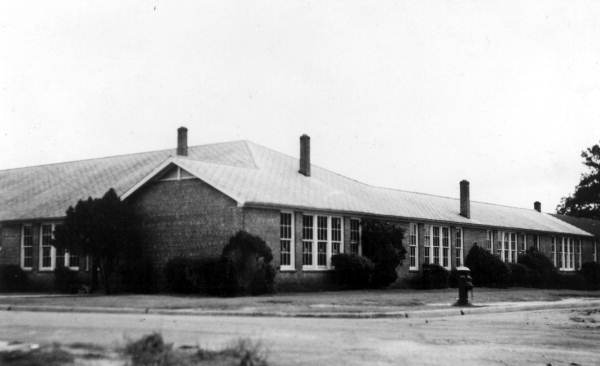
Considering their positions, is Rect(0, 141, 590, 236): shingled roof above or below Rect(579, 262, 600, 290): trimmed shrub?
above

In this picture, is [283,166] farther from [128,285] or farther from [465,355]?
[465,355]

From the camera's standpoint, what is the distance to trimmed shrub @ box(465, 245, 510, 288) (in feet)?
136

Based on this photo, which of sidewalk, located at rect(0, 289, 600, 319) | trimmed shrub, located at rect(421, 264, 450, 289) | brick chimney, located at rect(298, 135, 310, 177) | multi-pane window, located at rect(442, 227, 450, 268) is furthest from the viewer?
multi-pane window, located at rect(442, 227, 450, 268)

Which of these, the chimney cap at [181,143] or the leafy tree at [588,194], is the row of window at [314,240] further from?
the leafy tree at [588,194]

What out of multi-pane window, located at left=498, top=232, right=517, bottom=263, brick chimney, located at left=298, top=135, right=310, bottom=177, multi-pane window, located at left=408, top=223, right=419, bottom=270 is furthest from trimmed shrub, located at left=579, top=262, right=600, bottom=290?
brick chimney, located at left=298, top=135, right=310, bottom=177

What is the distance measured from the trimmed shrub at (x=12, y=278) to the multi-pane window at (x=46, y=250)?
98 cm

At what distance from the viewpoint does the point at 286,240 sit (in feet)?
102

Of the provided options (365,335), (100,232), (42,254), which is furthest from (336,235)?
(365,335)

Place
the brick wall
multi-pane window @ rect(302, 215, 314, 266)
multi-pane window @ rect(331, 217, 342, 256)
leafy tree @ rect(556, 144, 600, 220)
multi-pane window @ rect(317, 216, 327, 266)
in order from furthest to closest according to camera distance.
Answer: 1. leafy tree @ rect(556, 144, 600, 220)
2. multi-pane window @ rect(331, 217, 342, 256)
3. multi-pane window @ rect(317, 216, 327, 266)
4. multi-pane window @ rect(302, 215, 314, 266)
5. the brick wall

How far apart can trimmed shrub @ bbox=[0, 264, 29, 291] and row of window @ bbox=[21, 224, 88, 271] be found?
627 mm

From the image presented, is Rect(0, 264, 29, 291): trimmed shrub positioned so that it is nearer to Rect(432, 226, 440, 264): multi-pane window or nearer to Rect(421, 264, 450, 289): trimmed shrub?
Rect(421, 264, 450, 289): trimmed shrub

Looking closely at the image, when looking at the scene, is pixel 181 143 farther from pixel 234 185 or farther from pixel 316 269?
pixel 316 269

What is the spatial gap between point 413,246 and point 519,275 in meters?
8.17

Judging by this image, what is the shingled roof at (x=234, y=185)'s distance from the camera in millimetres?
30688
